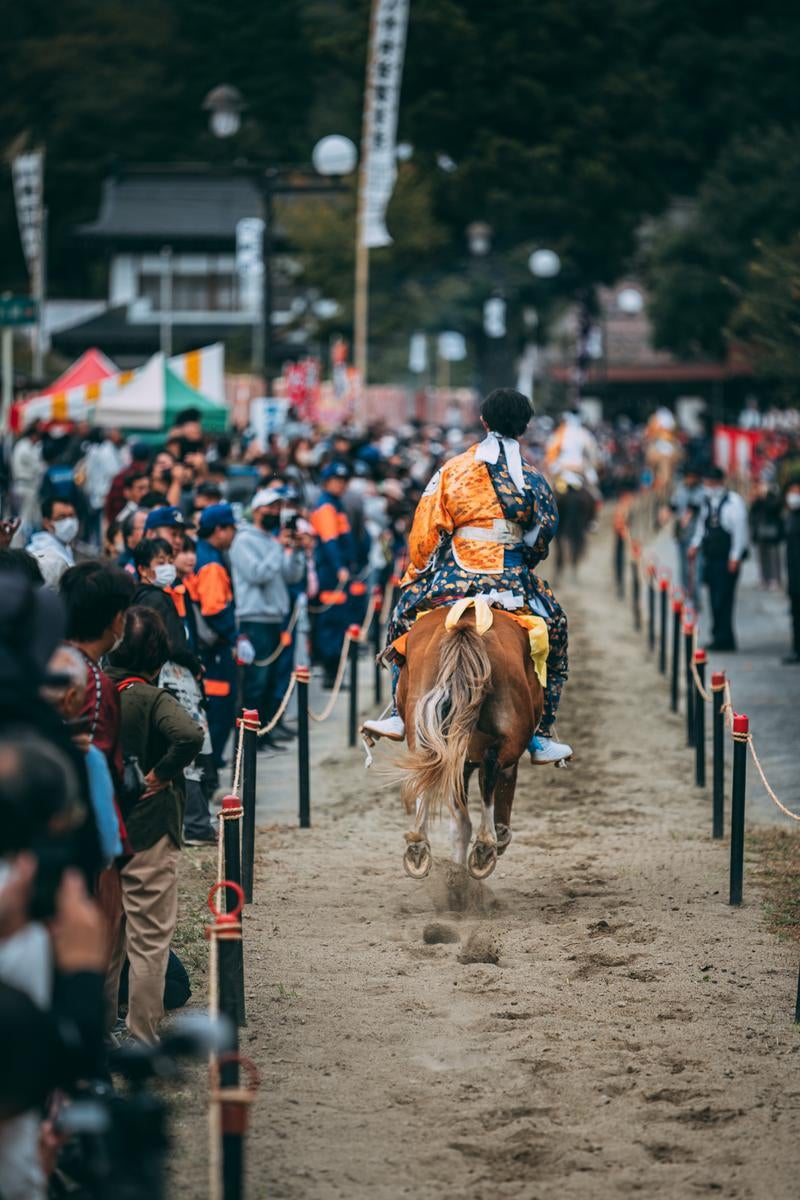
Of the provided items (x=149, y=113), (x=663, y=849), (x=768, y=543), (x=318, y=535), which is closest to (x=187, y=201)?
(x=149, y=113)

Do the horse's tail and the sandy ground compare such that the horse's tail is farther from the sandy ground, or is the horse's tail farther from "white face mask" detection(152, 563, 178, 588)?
"white face mask" detection(152, 563, 178, 588)

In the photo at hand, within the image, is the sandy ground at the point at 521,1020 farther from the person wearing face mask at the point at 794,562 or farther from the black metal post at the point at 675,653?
the person wearing face mask at the point at 794,562

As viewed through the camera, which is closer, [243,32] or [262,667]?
[262,667]

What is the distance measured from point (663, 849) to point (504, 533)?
232cm

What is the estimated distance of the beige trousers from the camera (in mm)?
6383

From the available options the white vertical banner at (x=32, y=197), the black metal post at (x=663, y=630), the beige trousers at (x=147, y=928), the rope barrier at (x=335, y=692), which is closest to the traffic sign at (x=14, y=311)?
the rope barrier at (x=335, y=692)

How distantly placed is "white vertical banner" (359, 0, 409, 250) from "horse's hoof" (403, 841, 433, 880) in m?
21.0

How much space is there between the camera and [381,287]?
158ft

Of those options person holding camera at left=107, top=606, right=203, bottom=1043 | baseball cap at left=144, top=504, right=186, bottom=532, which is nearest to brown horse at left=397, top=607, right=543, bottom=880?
baseball cap at left=144, top=504, right=186, bottom=532

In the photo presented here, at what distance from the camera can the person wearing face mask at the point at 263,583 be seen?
40.8 feet

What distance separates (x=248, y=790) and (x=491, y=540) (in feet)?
5.85

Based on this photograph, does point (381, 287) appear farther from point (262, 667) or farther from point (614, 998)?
point (614, 998)

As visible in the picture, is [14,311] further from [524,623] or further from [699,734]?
[524,623]

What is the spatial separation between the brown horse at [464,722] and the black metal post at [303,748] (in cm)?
160
